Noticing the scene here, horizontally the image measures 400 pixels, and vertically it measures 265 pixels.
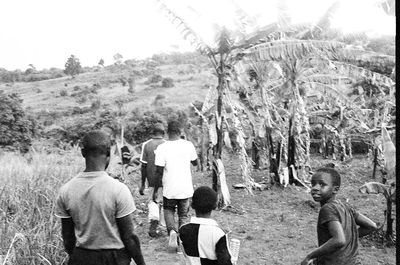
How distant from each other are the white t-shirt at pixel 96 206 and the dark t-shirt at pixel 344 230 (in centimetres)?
123

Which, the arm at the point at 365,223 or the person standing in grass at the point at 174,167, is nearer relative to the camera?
the arm at the point at 365,223

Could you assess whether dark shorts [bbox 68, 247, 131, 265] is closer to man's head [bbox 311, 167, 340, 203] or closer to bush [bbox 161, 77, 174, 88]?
man's head [bbox 311, 167, 340, 203]

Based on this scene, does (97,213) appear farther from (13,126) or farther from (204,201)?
(13,126)

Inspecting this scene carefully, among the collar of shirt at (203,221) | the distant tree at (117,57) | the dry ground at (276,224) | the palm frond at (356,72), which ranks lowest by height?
the dry ground at (276,224)

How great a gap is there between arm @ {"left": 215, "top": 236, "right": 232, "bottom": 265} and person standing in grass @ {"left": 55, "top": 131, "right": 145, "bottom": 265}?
20.3 inches

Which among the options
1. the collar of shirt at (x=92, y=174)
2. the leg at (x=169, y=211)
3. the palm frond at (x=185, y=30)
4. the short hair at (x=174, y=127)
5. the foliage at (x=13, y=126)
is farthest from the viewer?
the foliage at (x=13, y=126)

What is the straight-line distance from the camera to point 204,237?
2.89 metres

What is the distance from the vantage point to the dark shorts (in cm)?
277

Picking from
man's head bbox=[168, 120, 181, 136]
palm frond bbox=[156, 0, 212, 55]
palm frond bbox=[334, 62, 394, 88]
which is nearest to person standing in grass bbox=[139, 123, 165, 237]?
man's head bbox=[168, 120, 181, 136]

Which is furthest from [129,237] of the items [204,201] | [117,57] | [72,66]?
[117,57]

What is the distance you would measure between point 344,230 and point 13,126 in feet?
57.2

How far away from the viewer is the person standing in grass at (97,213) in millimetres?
2691

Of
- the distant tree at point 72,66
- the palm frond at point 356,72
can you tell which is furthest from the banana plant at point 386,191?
the distant tree at point 72,66

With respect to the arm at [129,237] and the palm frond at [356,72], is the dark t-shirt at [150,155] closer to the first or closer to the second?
the arm at [129,237]
